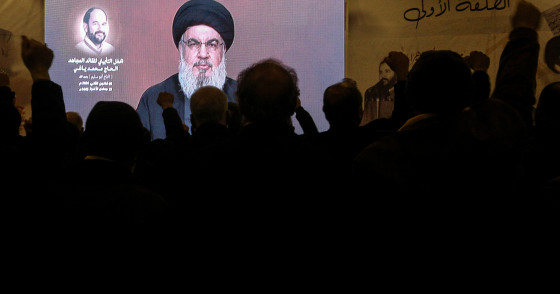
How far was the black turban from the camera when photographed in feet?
15.9

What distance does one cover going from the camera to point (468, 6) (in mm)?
4434

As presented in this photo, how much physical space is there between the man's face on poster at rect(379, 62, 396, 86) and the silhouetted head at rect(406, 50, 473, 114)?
3255 mm

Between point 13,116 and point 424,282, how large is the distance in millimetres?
1466

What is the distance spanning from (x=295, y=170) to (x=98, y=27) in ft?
14.0

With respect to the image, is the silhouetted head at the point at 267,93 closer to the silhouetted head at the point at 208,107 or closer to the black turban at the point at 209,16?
the silhouetted head at the point at 208,107

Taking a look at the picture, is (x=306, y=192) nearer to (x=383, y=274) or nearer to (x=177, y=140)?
(x=383, y=274)

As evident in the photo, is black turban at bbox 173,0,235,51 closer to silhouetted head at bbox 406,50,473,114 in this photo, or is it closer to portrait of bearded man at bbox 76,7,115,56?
portrait of bearded man at bbox 76,7,115,56

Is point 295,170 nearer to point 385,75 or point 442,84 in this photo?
point 442,84

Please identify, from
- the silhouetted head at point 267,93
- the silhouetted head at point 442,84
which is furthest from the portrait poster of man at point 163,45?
the silhouetted head at point 442,84

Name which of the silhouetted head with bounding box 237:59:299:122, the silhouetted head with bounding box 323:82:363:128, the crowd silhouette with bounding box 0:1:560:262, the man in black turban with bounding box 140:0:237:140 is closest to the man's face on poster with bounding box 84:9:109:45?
the man in black turban with bounding box 140:0:237:140

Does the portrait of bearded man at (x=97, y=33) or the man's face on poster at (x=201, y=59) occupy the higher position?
the portrait of bearded man at (x=97, y=33)

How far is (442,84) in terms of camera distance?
134cm

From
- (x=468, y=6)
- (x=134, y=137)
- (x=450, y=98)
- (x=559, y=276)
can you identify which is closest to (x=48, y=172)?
(x=134, y=137)

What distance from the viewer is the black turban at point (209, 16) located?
4.85m
